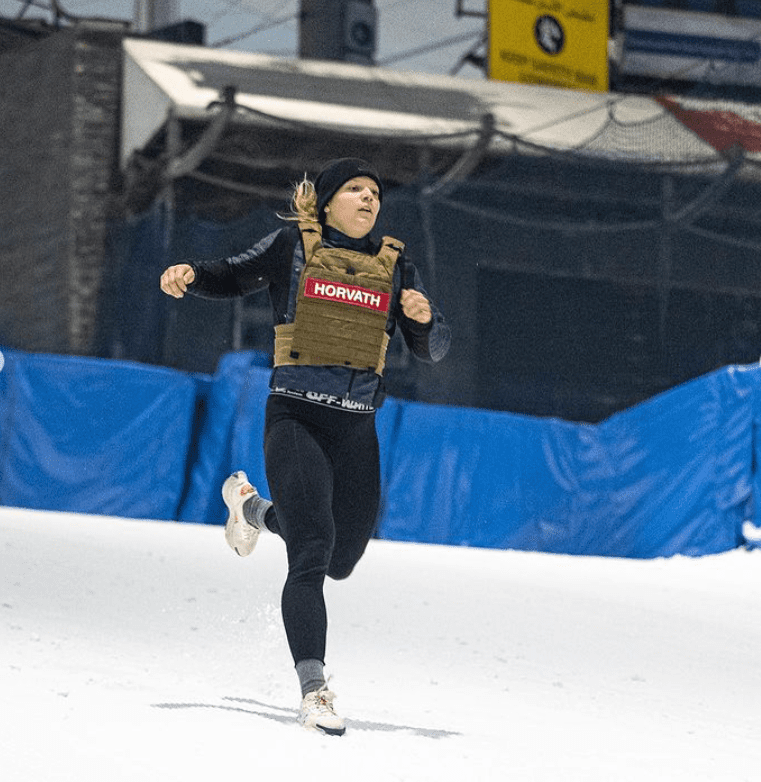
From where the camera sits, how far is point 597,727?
563 cm

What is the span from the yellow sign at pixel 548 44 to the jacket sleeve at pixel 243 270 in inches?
740

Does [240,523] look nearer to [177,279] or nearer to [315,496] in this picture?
[315,496]

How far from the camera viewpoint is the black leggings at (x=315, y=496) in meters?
4.63

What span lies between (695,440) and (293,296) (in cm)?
990

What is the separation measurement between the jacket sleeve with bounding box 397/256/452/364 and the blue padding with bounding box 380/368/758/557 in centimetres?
955

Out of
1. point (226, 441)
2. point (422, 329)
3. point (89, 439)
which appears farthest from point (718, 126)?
point (422, 329)

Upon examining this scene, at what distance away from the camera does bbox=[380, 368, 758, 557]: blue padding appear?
1448 centimetres

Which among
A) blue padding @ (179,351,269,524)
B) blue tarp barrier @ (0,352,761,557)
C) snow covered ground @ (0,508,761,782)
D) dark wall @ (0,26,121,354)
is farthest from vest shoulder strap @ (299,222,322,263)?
dark wall @ (0,26,121,354)

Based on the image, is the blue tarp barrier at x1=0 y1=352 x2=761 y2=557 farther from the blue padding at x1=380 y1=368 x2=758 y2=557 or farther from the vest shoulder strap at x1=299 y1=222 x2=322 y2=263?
the vest shoulder strap at x1=299 y1=222 x2=322 y2=263

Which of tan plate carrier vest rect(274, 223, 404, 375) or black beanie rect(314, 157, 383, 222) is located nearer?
tan plate carrier vest rect(274, 223, 404, 375)

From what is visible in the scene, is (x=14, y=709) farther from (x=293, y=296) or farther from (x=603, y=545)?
(x=603, y=545)

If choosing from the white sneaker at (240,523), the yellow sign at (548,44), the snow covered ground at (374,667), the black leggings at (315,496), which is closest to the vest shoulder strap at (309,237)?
the black leggings at (315,496)

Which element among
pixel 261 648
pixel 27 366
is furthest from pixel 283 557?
pixel 27 366

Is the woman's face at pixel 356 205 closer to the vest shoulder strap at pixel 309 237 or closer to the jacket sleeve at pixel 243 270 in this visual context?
the vest shoulder strap at pixel 309 237
